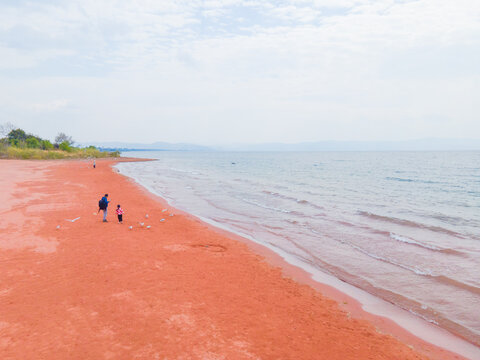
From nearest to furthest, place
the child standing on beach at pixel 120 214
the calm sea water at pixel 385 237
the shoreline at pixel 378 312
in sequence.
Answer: the shoreline at pixel 378 312, the calm sea water at pixel 385 237, the child standing on beach at pixel 120 214

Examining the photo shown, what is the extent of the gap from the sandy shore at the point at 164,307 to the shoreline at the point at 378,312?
0.35 feet

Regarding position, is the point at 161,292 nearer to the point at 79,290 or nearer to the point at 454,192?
the point at 79,290

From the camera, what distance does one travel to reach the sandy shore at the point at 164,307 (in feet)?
19.0

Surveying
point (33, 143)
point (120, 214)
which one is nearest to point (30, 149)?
point (33, 143)

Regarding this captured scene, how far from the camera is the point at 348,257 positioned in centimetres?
1210

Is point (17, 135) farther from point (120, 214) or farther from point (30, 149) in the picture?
point (120, 214)

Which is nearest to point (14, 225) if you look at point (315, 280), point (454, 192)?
point (315, 280)

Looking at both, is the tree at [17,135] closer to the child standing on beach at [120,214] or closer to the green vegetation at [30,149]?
the green vegetation at [30,149]

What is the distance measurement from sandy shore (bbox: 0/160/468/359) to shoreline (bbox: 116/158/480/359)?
0.35ft

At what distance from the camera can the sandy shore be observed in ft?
19.0

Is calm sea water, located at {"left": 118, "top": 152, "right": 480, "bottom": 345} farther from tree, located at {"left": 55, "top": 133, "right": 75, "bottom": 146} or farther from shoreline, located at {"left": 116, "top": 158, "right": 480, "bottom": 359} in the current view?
tree, located at {"left": 55, "top": 133, "right": 75, "bottom": 146}

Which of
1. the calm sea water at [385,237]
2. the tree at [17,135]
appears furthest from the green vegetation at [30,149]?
the calm sea water at [385,237]

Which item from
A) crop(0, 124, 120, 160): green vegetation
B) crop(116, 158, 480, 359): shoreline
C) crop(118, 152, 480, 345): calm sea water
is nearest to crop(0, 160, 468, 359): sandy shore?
crop(116, 158, 480, 359): shoreline

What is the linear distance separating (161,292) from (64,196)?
61.7ft
